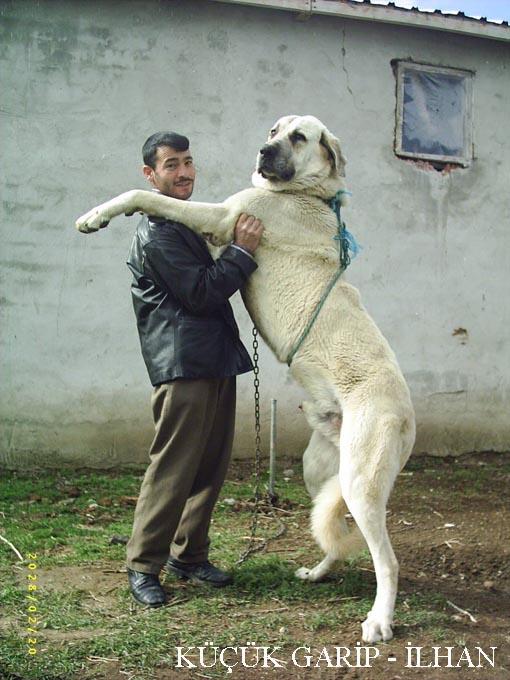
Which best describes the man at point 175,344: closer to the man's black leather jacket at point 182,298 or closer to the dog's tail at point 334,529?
the man's black leather jacket at point 182,298

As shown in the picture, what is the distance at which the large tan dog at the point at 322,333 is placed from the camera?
3.33 meters

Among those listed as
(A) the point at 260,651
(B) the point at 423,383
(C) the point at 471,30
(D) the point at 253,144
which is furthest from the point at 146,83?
(A) the point at 260,651

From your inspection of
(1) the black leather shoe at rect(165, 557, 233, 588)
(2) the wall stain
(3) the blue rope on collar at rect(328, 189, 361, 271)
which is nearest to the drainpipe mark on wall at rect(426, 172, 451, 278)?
(2) the wall stain

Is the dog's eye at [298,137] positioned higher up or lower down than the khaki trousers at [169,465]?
higher up

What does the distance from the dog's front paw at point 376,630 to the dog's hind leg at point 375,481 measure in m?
0.02

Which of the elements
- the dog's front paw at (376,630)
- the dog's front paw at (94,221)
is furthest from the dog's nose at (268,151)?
the dog's front paw at (376,630)

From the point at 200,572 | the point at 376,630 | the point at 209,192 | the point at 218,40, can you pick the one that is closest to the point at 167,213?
the point at 200,572

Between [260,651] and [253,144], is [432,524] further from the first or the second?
[253,144]

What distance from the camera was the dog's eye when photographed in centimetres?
372

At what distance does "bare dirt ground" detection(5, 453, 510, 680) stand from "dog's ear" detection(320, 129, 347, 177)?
2121 mm

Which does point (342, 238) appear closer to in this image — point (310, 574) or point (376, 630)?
point (310, 574)

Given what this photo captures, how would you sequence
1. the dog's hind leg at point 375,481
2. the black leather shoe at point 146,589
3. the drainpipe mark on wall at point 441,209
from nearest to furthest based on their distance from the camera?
1. the dog's hind leg at point 375,481
2. the black leather shoe at point 146,589
3. the drainpipe mark on wall at point 441,209

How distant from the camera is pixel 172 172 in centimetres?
369

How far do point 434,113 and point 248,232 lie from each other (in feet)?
14.5
